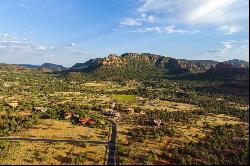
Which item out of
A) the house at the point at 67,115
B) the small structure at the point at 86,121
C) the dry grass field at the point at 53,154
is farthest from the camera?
the house at the point at 67,115

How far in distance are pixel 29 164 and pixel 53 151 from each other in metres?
8.36

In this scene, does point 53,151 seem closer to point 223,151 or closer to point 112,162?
point 112,162

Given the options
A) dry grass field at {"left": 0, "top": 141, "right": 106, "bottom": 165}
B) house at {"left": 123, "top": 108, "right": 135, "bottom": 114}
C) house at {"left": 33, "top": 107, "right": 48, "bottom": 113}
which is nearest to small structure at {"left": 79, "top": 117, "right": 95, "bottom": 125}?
house at {"left": 33, "top": 107, "right": 48, "bottom": 113}

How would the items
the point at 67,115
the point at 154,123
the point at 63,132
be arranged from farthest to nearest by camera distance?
the point at 67,115 → the point at 154,123 → the point at 63,132

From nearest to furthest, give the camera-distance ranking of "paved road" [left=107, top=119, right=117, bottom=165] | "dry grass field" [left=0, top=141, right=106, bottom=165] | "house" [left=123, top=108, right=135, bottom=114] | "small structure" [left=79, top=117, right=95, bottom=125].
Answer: "paved road" [left=107, top=119, right=117, bottom=165] < "dry grass field" [left=0, top=141, right=106, bottom=165] < "small structure" [left=79, top=117, right=95, bottom=125] < "house" [left=123, top=108, right=135, bottom=114]

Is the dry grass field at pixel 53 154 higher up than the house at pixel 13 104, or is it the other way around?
the house at pixel 13 104

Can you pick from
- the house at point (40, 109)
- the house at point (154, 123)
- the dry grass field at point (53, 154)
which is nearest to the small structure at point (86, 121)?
the house at point (154, 123)

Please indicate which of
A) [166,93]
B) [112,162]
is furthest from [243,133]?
[166,93]

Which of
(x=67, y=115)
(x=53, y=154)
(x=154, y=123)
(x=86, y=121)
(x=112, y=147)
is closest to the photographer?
(x=53, y=154)

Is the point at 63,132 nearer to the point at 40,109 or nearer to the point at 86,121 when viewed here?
the point at 86,121

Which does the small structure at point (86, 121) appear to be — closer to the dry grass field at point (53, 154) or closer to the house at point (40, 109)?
the house at point (40, 109)

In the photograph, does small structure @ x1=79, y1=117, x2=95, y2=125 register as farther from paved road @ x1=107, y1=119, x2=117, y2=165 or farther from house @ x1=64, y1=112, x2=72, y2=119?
house @ x1=64, y1=112, x2=72, y2=119

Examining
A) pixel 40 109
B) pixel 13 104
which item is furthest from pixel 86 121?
pixel 13 104

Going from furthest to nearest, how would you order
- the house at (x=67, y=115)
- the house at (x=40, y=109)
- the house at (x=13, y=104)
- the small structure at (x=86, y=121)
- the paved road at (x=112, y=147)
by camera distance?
the house at (x=13, y=104) < the house at (x=40, y=109) < the house at (x=67, y=115) < the small structure at (x=86, y=121) < the paved road at (x=112, y=147)
